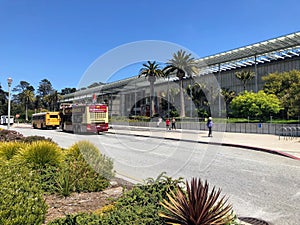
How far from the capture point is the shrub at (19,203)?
123 inches

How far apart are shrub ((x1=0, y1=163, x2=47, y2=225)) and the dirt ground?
0.91m

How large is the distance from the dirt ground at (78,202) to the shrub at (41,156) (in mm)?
1106

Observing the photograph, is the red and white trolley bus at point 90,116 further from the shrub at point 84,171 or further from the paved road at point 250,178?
the shrub at point 84,171

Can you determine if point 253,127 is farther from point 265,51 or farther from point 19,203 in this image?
point 19,203

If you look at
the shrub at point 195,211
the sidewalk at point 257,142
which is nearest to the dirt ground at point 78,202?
the shrub at point 195,211

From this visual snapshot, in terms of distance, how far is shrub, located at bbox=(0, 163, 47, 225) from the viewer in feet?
10.3

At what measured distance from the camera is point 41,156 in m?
6.45

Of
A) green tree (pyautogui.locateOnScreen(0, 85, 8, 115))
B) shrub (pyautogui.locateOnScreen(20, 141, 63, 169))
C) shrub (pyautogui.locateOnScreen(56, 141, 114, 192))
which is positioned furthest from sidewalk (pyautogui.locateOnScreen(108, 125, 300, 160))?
green tree (pyautogui.locateOnScreen(0, 85, 8, 115))

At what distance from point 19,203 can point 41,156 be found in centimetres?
328

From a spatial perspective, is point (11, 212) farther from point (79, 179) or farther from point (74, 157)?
point (74, 157)

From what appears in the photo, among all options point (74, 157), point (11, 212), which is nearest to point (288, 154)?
point (74, 157)

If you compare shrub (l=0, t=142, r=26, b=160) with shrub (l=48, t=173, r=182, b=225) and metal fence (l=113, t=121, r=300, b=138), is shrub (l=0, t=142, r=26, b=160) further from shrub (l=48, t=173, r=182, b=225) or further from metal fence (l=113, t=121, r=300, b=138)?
metal fence (l=113, t=121, r=300, b=138)

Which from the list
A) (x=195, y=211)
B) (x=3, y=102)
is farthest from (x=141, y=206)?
(x=3, y=102)

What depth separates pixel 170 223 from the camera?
3.14 metres
